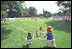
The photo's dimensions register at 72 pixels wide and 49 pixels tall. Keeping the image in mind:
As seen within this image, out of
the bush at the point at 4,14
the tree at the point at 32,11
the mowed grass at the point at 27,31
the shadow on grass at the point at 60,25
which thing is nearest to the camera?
the mowed grass at the point at 27,31

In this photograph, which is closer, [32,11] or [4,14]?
[32,11]

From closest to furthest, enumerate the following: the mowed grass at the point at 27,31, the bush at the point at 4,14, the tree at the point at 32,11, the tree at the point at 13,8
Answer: the mowed grass at the point at 27,31, the tree at the point at 32,11, the bush at the point at 4,14, the tree at the point at 13,8

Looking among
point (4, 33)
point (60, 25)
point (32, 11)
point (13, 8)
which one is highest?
point (13, 8)

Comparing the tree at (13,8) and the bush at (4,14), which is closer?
the bush at (4,14)

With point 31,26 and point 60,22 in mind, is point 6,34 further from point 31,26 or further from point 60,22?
point 60,22

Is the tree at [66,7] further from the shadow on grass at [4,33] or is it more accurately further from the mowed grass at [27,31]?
the shadow on grass at [4,33]

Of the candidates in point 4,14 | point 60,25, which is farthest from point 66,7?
point 4,14

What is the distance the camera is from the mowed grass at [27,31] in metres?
10.3

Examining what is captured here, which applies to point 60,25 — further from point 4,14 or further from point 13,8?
point 4,14

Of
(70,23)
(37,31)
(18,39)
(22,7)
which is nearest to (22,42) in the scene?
(18,39)

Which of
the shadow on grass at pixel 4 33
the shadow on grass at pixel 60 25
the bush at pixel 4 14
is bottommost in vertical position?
the shadow on grass at pixel 4 33

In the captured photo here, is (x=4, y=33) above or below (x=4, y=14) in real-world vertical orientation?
below

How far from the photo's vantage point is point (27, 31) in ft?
40.0

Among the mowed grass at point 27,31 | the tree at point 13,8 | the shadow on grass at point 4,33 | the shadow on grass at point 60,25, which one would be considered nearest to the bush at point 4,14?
the tree at point 13,8
